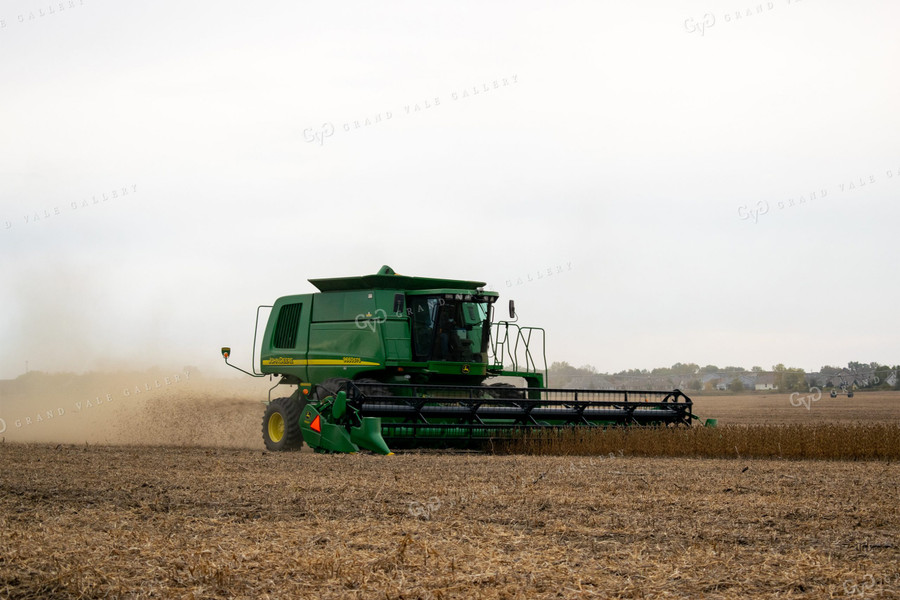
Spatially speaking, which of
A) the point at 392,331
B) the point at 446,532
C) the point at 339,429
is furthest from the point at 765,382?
the point at 446,532

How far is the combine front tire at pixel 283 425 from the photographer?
15305 mm

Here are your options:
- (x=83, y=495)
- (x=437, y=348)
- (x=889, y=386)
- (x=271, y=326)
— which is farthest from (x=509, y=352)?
(x=889, y=386)

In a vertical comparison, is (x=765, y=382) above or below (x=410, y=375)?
above

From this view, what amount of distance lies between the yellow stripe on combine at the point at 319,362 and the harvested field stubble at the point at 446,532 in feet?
14.8

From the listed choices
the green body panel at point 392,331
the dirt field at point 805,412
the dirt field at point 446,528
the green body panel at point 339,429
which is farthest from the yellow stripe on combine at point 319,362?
the dirt field at point 805,412

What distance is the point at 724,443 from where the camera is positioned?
13.8 m

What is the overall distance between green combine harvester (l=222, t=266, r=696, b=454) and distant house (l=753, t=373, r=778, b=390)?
77.5m

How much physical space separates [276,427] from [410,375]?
2538 millimetres

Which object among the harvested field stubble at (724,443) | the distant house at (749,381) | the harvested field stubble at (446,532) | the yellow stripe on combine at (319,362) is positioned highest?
the distant house at (749,381)

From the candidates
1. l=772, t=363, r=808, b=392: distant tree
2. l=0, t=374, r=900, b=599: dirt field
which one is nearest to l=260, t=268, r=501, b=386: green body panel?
l=0, t=374, r=900, b=599: dirt field

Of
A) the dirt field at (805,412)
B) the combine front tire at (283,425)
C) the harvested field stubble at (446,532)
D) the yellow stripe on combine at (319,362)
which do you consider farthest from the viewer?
the dirt field at (805,412)

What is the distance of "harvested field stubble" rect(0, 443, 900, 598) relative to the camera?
5012 millimetres

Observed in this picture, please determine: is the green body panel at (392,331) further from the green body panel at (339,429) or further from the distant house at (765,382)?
the distant house at (765,382)

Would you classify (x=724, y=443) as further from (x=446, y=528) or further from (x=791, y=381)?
(x=791, y=381)
